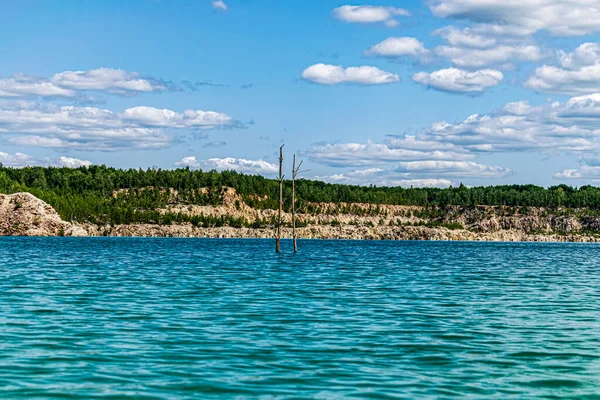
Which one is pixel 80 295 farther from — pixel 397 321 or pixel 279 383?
pixel 279 383

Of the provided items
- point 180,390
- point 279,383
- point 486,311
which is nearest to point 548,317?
point 486,311

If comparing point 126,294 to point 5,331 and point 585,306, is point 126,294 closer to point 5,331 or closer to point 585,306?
point 5,331

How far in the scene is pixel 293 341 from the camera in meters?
24.7

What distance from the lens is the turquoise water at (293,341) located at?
18531 millimetres

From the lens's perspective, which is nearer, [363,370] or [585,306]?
[363,370]

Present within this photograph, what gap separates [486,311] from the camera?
3372 cm

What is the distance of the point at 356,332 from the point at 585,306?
1528cm

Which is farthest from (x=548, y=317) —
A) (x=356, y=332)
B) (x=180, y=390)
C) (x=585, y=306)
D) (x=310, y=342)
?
(x=180, y=390)

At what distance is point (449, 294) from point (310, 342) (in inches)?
752

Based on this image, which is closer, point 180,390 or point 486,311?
point 180,390

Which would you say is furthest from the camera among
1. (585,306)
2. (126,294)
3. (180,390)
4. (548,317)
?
(126,294)

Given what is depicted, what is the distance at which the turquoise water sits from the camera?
18.5 m

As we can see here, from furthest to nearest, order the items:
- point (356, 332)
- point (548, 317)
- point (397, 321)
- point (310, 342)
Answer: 1. point (548, 317)
2. point (397, 321)
3. point (356, 332)
4. point (310, 342)

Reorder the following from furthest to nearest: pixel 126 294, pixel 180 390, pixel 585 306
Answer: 1. pixel 126 294
2. pixel 585 306
3. pixel 180 390
